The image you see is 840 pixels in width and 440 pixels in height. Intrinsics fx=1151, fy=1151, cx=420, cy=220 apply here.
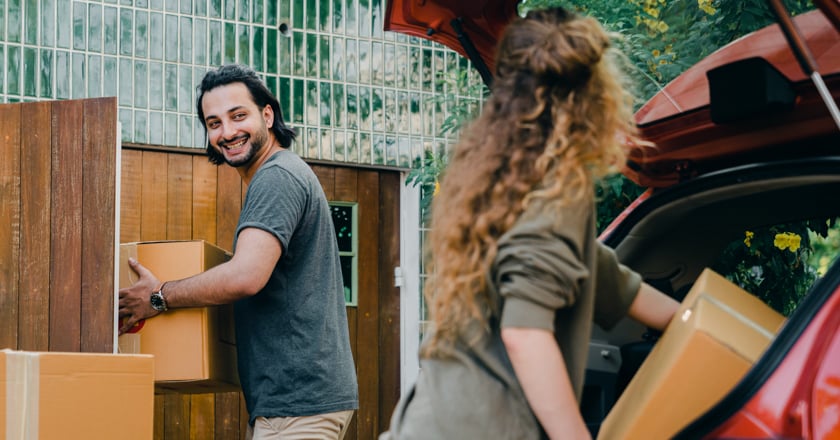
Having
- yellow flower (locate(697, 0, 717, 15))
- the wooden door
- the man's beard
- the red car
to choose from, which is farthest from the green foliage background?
the wooden door

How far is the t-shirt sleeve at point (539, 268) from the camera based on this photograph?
6.79 ft

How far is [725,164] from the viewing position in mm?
3234

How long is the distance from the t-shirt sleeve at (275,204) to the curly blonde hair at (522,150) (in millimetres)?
1245

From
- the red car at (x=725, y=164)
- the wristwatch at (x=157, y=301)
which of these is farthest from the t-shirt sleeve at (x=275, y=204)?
the red car at (x=725, y=164)

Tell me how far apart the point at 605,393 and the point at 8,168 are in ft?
6.31

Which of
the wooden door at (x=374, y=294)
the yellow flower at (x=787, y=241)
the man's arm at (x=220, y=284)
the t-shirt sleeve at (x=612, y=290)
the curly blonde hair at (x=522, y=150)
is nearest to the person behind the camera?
the curly blonde hair at (x=522, y=150)

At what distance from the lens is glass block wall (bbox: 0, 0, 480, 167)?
6484 mm

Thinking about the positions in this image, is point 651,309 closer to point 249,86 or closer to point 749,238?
point 249,86

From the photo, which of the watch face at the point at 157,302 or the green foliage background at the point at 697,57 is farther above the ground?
the green foliage background at the point at 697,57

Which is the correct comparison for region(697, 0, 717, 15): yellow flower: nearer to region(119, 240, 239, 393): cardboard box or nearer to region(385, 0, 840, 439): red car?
region(385, 0, 840, 439): red car

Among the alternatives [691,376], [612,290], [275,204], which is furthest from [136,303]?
[691,376]

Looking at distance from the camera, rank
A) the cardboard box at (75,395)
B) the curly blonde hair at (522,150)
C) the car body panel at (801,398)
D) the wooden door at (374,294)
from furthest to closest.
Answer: the wooden door at (374,294) → the cardboard box at (75,395) → the curly blonde hair at (522,150) → the car body panel at (801,398)

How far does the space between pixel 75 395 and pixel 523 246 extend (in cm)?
168

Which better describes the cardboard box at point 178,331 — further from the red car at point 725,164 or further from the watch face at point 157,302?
the red car at point 725,164
